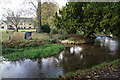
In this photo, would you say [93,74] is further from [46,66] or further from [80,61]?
[46,66]

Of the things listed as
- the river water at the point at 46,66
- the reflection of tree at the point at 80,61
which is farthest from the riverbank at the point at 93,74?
the reflection of tree at the point at 80,61

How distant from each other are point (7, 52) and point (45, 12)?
40.9 feet

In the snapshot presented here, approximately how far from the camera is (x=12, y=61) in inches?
184

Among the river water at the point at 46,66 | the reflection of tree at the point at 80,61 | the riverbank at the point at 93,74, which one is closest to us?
the riverbank at the point at 93,74

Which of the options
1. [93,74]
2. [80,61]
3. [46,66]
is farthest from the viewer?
[80,61]

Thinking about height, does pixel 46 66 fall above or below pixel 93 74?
below

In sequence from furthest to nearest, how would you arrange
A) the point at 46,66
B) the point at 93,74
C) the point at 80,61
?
1. the point at 80,61
2. the point at 46,66
3. the point at 93,74

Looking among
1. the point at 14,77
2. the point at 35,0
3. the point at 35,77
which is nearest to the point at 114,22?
the point at 35,77

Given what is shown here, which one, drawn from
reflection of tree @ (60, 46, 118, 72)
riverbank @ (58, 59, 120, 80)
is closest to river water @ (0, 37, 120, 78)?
reflection of tree @ (60, 46, 118, 72)

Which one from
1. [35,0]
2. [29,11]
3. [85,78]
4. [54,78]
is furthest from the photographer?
[29,11]

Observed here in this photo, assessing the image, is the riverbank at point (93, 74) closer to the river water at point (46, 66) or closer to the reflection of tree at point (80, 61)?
the river water at point (46, 66)

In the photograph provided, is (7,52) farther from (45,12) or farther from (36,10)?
(45,12)

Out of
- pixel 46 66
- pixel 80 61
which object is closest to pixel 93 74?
pixel 80 61

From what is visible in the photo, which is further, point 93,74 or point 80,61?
point 80,61
